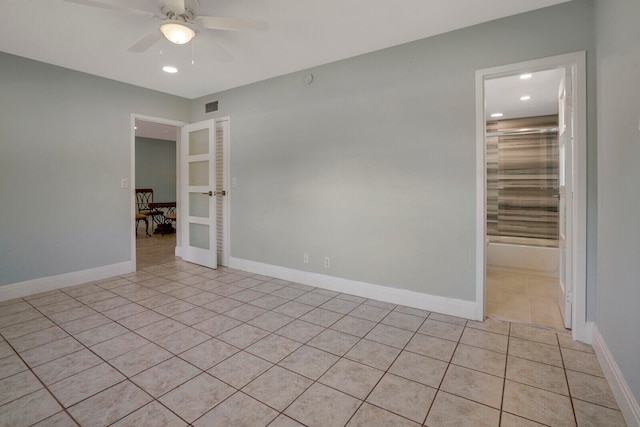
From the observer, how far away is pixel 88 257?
375cm

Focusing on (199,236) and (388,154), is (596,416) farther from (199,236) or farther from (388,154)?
(199,236)

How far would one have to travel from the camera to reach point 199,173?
463 cm

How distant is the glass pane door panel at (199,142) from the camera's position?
178 inches

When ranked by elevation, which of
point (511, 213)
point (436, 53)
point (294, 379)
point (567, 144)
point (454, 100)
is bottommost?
point (294, 379)

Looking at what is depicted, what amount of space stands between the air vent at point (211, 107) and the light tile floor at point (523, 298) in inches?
166

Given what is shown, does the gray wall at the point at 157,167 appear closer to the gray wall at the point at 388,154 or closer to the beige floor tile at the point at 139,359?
the gray wall at the point at 388,154

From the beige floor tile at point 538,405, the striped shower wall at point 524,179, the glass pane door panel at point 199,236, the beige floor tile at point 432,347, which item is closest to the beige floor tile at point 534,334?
the beige floor tile at point 432,347

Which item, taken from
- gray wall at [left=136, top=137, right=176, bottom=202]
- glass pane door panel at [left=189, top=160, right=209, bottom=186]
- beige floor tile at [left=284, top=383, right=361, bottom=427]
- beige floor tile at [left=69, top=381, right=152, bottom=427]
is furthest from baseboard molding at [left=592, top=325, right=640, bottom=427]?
gray wall at [left=136, top=137, right=176, bottom=202]

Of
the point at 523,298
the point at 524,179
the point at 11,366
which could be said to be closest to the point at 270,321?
the point at 11,366

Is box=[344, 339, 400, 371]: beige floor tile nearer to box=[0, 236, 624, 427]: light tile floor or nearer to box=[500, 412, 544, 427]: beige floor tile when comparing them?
box=[0, 236, 624, 427]: light tile floor

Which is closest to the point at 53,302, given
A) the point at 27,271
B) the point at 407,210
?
the point at 27,271

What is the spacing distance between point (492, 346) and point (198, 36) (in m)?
3.43

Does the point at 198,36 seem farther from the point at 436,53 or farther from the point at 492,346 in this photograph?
the point at 492,346

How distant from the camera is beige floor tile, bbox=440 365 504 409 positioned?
5.52 feet
